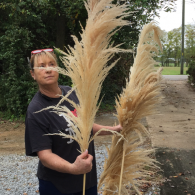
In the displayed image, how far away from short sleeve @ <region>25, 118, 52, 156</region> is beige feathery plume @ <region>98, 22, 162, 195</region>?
24.8 inches

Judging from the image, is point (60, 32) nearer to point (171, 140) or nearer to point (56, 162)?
point (171, 140)

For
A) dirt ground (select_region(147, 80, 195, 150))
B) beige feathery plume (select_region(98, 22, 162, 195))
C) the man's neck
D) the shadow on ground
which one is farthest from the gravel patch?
the man's neck

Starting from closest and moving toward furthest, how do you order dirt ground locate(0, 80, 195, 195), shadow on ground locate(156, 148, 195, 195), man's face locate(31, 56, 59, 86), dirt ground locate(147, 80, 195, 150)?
man's face locate(31, 56, 59, 86)
shadow on ground locate(156, 148, 195, 195)
dirt ground locate(0, 80, 195, 195)
dirt ground locate(147, 80, 195, 150)

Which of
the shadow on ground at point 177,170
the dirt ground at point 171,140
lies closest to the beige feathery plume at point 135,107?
the dirt ground at point 171,140

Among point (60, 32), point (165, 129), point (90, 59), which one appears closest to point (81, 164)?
point (90, 59)

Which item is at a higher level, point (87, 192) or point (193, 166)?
point (87, 192)

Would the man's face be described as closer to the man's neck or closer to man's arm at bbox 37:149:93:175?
the man's neck

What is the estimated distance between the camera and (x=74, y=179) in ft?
6.01

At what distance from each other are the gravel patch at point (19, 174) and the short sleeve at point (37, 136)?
8.29 feet

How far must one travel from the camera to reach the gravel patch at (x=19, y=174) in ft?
13.5

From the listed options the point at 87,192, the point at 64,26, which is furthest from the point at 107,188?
the point at 64,26

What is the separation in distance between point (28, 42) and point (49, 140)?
23.6 ft

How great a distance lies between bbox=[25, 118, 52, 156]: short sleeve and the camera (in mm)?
1626

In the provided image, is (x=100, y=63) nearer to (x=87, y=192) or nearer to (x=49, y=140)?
(x=49, y=140)
